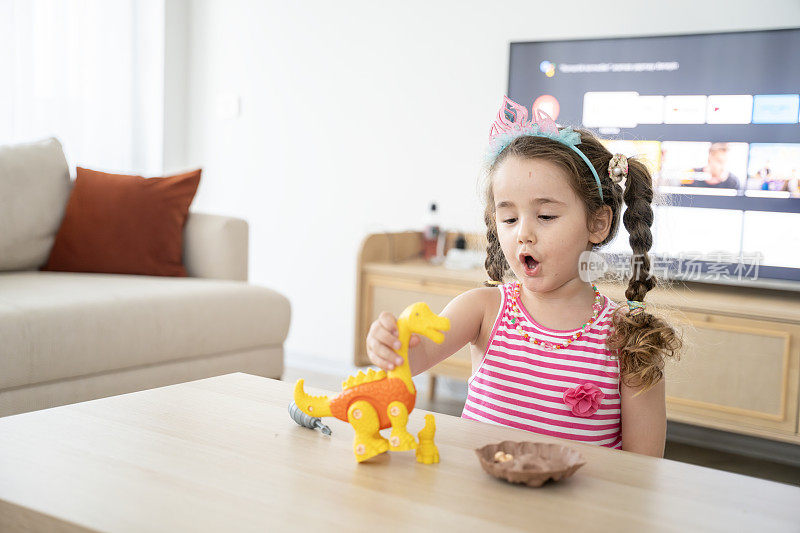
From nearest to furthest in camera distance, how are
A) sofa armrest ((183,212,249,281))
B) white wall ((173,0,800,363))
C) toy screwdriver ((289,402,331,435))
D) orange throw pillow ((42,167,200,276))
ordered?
toy screwdriver ((289,402,331,435))
orange throw pillow ((42,167,200,276))
sofa armrest ((183,212,249,281))
white wall ((173,0,800,363))

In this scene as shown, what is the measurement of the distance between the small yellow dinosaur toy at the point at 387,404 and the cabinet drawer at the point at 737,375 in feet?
5.44

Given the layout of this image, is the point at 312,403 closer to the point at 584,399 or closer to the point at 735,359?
the point at 584,399

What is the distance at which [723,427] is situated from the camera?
→ 2408 mm

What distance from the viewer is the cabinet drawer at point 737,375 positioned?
2.29 metres

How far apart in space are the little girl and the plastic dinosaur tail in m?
0.25

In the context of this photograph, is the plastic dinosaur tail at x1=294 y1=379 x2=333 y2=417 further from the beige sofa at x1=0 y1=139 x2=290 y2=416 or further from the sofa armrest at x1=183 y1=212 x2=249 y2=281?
the sofa armrest at x1=183 y1=212 x2=249 y2=281

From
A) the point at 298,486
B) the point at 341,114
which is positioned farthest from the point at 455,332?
the point at 341,114

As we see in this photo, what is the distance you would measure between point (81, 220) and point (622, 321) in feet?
6.72

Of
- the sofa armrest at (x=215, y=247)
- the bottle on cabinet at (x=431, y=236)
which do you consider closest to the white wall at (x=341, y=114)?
the bottle on cabinet at (x=431, y=236)

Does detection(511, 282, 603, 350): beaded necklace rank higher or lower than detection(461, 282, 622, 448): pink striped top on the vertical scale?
higher

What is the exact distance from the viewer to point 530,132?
1.29 metres

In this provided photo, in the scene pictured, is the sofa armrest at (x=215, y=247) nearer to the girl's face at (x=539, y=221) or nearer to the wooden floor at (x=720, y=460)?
the wooden floor at (x=720, y=460)

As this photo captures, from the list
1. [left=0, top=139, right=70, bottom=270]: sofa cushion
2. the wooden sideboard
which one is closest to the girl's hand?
the wooden sideboard

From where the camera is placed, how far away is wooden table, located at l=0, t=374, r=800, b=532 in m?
0.69
